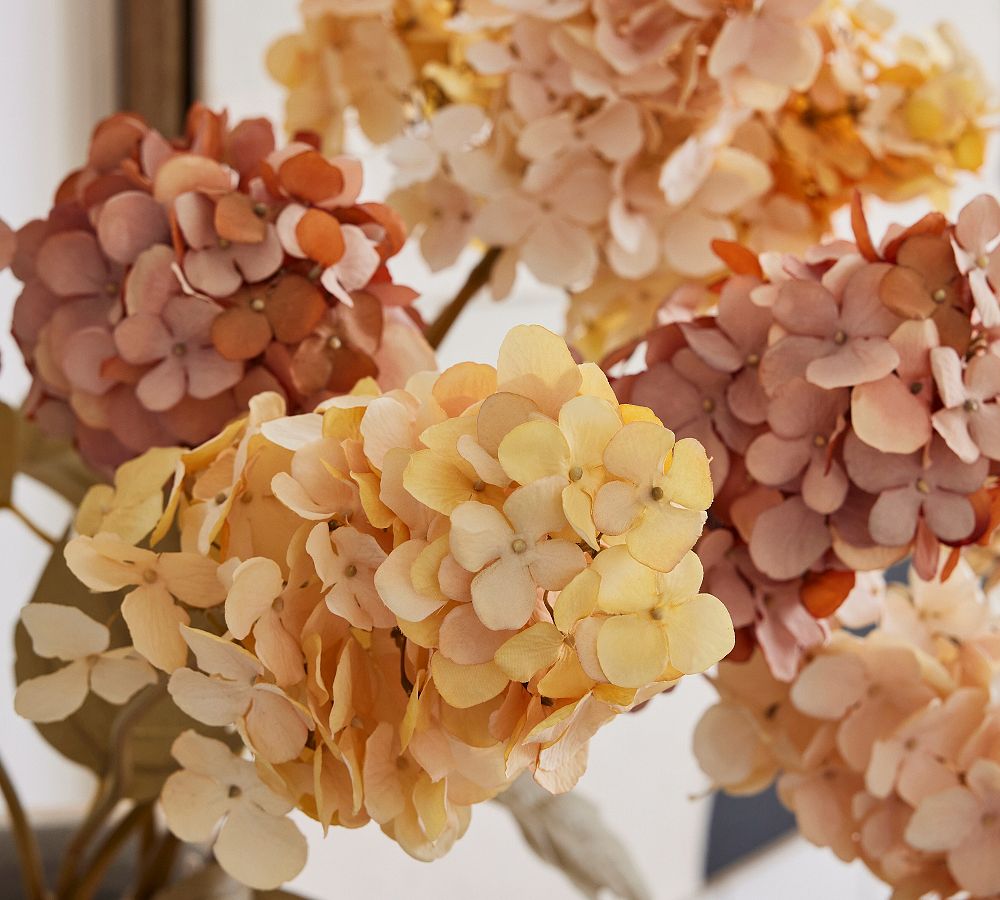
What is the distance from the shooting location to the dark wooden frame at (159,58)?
2.23 feet

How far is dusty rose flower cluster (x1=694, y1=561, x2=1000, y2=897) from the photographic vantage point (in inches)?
11.8

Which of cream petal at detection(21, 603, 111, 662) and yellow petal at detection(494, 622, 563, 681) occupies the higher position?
yellow petal at detection(494, 622, 563, 681)

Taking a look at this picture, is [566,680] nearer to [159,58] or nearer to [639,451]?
[639,451]

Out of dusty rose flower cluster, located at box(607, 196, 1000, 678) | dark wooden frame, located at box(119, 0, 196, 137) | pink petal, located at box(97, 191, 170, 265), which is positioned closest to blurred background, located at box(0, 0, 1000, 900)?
dark wooden frame, located at box(119, 0, 196, 137)

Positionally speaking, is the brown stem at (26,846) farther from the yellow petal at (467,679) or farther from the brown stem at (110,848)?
the yellow petal at (467,679)

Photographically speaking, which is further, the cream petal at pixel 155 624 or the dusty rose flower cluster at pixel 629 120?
the dusty rose flower cluster at pixel 629 120

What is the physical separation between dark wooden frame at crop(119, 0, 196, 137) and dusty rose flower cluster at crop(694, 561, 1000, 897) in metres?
0.53

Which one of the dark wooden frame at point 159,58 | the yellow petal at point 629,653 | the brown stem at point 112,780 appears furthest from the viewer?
the dark wooden frame at point 159,58

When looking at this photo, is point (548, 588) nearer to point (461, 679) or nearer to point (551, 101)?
point (461, 679)

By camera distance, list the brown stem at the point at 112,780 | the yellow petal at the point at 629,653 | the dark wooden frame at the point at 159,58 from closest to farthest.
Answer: the yellow petal at the point at 629,653
the brown stem at the point at 112,780
the dark wooden frame at the point at 159,58

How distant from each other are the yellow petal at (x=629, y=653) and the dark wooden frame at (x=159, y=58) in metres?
0.60

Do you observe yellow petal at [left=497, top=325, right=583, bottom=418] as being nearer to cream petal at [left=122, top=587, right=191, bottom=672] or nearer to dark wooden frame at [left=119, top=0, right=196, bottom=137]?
cream petal at [left=122, top=587, right=191, bottom=672]

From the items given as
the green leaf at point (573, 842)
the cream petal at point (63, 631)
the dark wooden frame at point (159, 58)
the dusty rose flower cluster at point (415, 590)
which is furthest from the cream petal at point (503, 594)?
the dark wooden frame at point (159, 58)

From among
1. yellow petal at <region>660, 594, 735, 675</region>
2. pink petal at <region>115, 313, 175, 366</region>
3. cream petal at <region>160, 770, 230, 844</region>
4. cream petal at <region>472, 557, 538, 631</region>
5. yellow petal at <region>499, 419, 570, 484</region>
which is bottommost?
cream petal at <region>160, 770, 230, 844</region>
